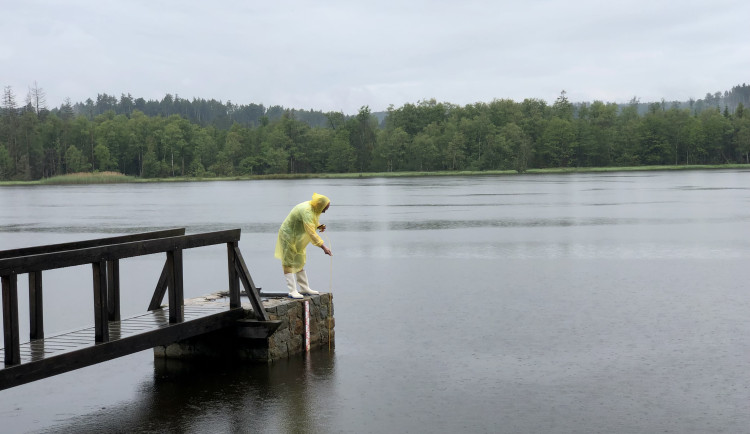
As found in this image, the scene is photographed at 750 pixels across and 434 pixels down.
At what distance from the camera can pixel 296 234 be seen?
1192 centimetres

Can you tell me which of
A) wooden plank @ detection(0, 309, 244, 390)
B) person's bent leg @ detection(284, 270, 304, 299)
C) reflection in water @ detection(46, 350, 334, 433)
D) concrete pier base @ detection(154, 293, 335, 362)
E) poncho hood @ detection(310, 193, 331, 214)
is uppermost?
poncho hood @ detection(310, 193, 331, 214)

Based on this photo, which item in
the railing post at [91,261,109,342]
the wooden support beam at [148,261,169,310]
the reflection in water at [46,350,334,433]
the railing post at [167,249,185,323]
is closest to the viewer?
the reflection in water at [46,350,334,433]

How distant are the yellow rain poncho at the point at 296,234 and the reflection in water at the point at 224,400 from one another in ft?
4.63

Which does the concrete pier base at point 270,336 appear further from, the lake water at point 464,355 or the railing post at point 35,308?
the railing post at point 35,308

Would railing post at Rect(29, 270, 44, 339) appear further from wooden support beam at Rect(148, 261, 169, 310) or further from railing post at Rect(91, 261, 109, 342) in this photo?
wooden support beam at Rect(148, 261, 169, 310)

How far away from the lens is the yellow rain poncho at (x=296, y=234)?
11672 mm

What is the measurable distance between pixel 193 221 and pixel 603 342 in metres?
28.8

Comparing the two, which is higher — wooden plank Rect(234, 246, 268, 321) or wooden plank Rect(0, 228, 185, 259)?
wooden plank Rect(0, 228, 185, 259)

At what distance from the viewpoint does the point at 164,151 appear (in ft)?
571

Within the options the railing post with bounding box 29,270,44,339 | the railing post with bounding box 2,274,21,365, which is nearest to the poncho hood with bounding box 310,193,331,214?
the railing post with bounding box 29,270,44,339

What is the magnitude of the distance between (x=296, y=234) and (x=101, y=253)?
133 inches

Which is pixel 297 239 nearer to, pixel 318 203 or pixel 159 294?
pixel 318 203

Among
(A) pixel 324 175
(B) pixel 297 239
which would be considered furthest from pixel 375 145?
(B) pixel 297 239

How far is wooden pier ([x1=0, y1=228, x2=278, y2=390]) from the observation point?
317 inches
